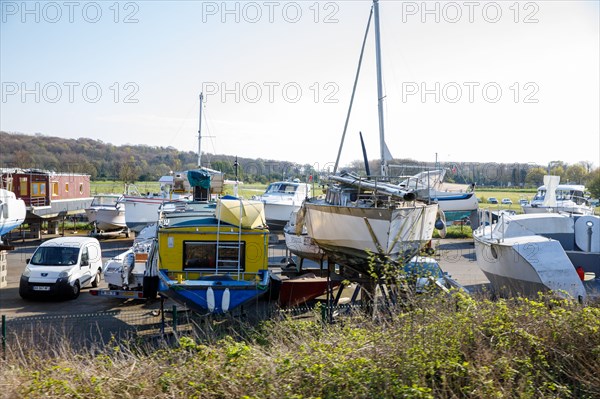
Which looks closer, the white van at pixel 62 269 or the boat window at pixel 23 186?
the white van at pixel 62 269

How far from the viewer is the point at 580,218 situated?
15.8 meters

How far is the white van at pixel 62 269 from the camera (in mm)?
15125

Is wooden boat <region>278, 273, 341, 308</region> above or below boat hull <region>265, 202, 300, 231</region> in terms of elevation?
below

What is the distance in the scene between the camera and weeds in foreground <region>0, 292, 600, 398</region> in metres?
6.41

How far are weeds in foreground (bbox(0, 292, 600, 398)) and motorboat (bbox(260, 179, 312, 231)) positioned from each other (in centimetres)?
2095

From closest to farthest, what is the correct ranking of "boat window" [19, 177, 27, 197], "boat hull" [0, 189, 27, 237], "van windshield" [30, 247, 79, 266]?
"van windshield" [30, 247, 79, 266] → "boat hull" [0, 189, 27, 237] → "boat window" [19, 177, 27, 197]

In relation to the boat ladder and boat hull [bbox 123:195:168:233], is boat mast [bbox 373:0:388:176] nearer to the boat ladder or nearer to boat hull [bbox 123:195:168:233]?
the boat ladder

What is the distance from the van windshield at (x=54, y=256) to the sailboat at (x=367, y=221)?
7.19m

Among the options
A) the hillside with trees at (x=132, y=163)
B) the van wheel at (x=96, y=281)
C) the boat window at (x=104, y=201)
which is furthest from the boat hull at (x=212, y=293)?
the hillside with trees at (x=132, y=163)

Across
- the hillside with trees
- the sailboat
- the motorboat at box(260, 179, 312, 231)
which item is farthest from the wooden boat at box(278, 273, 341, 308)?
the hillside with trees

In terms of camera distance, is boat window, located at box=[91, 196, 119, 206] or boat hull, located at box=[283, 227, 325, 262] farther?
boat window, located at box=[91, 196, 119, 206]

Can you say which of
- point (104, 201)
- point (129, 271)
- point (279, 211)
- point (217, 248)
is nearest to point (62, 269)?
point (129, 271)

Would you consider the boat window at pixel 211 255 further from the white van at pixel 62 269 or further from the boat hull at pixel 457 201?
the boat hull at pixel 457 201

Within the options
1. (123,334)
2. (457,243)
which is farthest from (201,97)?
(123,334)
